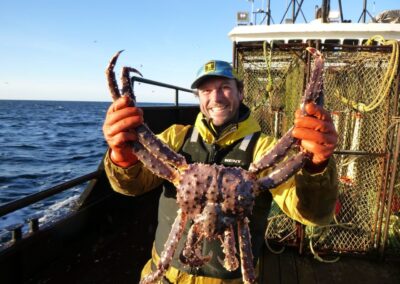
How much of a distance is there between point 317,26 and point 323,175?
19.2 ft

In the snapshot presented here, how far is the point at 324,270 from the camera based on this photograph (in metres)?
4.20

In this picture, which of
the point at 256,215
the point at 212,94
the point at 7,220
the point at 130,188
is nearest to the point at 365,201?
the point at 256,215

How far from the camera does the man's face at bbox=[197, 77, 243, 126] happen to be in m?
2.48

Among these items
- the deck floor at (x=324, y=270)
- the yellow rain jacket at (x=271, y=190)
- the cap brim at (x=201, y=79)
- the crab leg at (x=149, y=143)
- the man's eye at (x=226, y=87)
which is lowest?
the deck floor at (x=324, y=270)

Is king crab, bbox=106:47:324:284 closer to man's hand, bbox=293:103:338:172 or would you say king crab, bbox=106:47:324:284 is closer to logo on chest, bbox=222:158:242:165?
man's hand, bbox=293:103:338:172

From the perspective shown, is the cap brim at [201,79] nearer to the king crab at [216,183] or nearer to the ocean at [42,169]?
the king crab at [216,183]

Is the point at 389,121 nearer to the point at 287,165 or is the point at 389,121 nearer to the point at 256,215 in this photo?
the point at 256,215

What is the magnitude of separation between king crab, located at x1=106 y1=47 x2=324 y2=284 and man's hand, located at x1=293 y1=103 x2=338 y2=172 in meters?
0.05

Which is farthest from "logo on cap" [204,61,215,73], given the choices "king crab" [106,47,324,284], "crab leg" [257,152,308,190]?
"crab leg" [257,152,308,190]

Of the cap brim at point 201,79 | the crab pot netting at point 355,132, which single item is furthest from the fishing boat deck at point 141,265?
the cap brim at point 201,79

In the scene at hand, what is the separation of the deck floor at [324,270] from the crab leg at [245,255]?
7.13ft

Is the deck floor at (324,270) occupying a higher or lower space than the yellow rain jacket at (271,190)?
lower

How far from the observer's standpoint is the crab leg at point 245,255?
1.96 m

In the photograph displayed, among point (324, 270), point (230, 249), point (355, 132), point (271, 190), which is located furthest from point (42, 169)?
point (230, 249)
